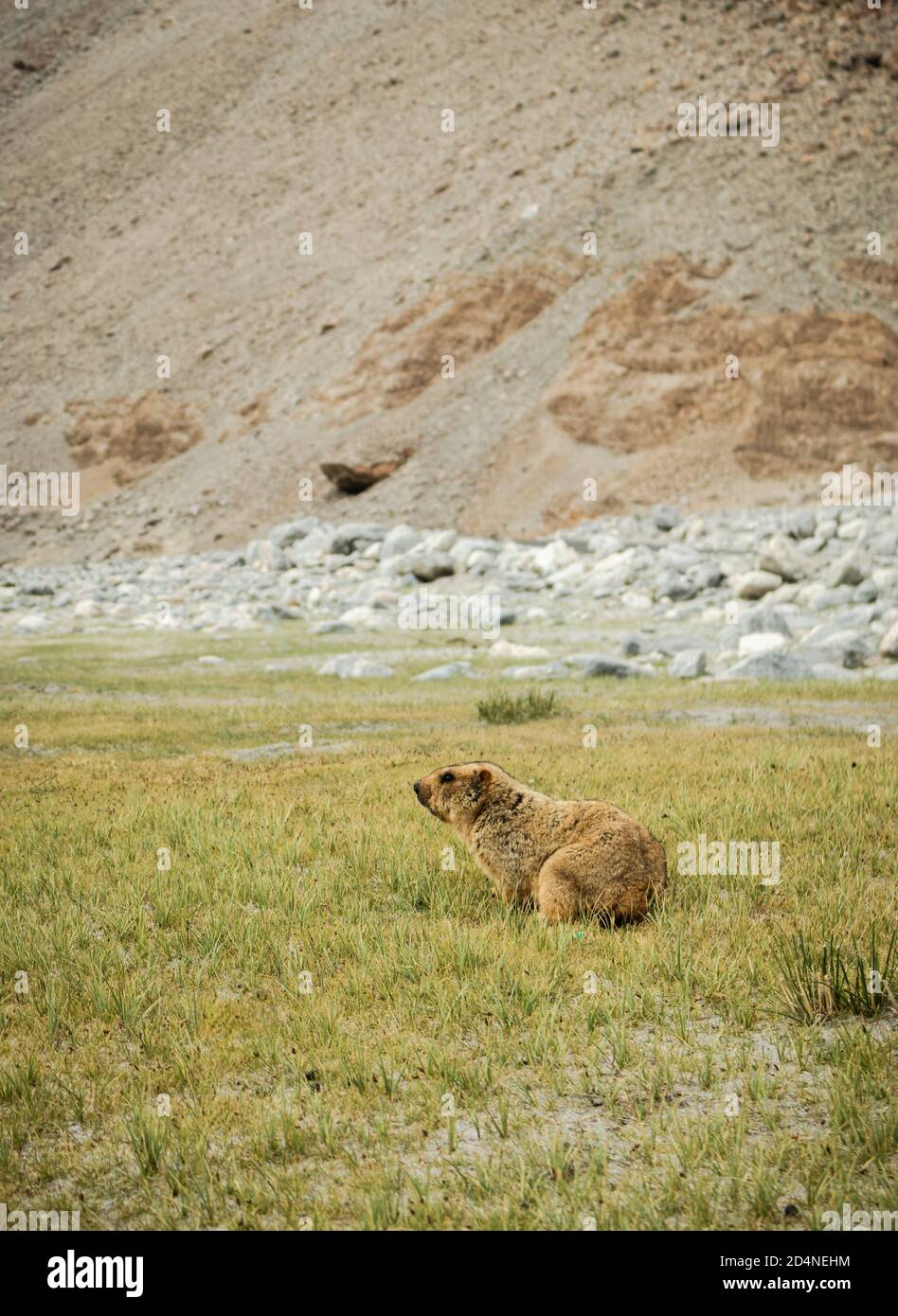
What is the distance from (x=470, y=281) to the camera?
150ft

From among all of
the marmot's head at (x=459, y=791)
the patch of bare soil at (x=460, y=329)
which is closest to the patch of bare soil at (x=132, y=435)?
the patch of bare soil at (x=460, y=329)

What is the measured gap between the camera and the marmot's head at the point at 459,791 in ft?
18.8

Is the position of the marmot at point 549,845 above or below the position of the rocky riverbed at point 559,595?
below

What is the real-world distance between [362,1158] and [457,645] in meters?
19.5

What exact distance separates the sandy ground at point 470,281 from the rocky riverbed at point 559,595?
4.06 meters

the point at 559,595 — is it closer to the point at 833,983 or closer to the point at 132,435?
the point at 833,983

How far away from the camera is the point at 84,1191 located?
3174 millimetres

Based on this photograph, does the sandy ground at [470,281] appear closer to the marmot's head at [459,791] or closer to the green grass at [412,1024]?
the green grass at [412,1024]

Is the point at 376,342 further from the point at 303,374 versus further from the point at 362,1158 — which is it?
the point at 362,1158

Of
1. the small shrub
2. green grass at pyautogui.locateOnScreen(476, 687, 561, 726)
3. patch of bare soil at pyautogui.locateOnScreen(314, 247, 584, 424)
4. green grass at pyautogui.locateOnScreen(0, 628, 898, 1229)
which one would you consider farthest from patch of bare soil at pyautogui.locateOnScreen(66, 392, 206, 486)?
the small shrub

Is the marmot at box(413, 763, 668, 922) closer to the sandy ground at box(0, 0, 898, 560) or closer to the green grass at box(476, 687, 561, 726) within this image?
the green grass at box(476, 687, 561, 726)

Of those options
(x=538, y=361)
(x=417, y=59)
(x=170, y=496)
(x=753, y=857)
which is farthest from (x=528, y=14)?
(x=753, y=857)

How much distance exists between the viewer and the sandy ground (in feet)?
132

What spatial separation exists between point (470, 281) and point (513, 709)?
3750 cm
